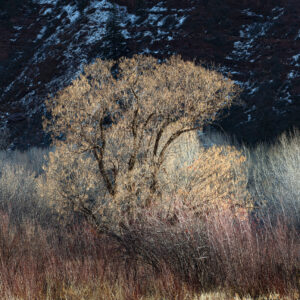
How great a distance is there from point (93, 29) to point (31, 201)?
23.4 metres

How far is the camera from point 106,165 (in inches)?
474

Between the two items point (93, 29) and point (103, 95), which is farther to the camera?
point (93, 29)

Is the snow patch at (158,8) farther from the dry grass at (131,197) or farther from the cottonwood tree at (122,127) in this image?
the cottonwood tree at (122,127)

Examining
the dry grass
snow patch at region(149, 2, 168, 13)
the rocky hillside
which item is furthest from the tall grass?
snow patch at region(149, 2, 168, 13)

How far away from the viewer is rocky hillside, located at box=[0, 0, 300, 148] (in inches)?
907

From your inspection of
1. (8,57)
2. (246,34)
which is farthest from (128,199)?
(8,57)

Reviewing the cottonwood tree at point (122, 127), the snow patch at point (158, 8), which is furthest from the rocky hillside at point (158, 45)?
the cottonwood tree at point (122, 127)

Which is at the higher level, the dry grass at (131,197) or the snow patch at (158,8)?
the snow patch at (158,8)

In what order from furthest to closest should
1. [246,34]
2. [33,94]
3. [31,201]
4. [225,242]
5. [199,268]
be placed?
[33,94] → [246,34] → [31,201] → [199,268] → [225,242]

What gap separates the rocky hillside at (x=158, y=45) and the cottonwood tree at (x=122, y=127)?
10.7m

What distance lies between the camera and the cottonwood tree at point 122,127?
11.5 m

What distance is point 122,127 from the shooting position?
12.2m

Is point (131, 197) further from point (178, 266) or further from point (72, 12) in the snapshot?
point (72, 12)

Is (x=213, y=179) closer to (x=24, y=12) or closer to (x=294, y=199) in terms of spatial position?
(x=294, y=199)
